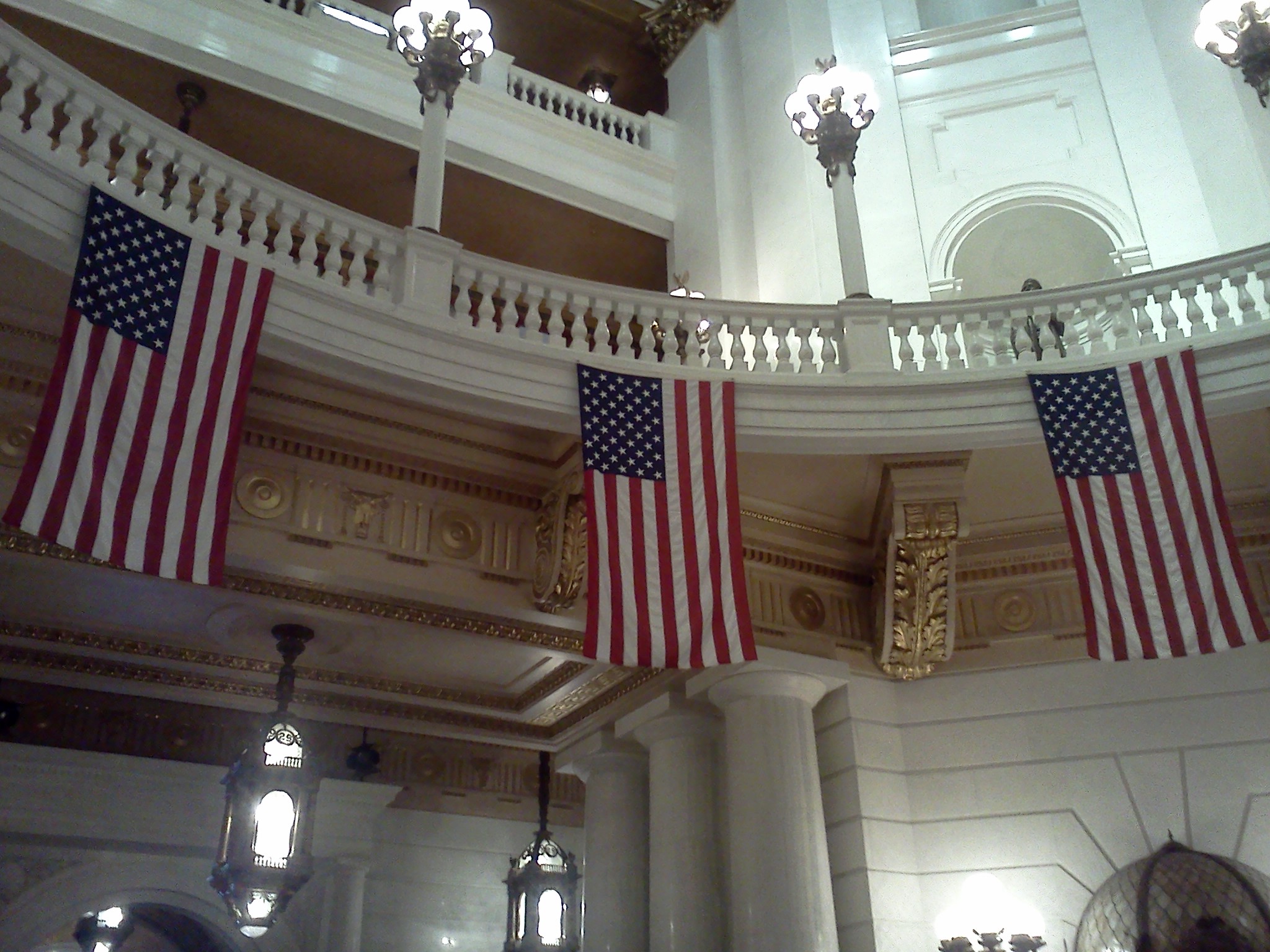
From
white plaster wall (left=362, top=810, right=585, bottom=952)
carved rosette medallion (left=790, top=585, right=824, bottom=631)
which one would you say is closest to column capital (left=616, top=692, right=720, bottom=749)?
carved rosette medallion (left=790, top=585, right=824, bottom=631)

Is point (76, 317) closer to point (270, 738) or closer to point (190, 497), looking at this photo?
point (190, 497)

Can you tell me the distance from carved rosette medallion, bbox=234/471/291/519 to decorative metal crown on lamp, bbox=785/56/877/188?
4.83 m

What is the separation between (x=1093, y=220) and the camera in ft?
36.6

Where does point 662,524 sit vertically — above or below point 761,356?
below

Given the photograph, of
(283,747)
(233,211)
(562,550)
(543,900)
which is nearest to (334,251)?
(233,211)

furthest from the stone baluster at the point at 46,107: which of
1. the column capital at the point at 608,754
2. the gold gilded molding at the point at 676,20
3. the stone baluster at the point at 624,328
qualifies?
the gold gilded molding at the point at 676,20

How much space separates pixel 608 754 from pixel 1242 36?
746cm

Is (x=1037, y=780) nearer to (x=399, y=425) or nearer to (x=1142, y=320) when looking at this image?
(x=1142, y=320)

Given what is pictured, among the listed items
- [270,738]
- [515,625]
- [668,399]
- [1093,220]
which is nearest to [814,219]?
[1093,220]

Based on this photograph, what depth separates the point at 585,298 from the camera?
320 inches

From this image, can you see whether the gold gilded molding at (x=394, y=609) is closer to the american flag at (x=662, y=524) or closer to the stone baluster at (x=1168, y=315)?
the american flag at (x=662, y=524)

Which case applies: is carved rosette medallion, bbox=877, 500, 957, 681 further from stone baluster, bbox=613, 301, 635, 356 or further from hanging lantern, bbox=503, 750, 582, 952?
hanging lantern, bbox=503, 750, 582, 952

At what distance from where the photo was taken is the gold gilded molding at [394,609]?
812 centimetres

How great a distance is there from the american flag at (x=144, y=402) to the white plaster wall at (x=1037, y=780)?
4.99 metres
